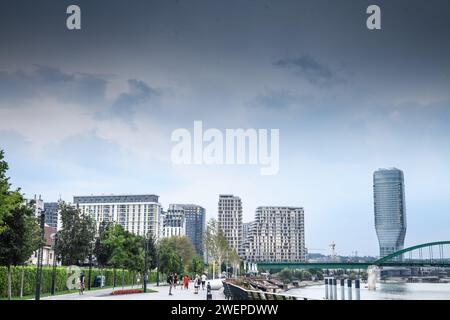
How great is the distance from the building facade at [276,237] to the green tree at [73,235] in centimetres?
3928

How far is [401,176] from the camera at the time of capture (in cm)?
1120

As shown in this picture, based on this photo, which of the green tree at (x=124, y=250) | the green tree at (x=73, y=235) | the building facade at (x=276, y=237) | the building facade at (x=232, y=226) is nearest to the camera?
the green tree at (x=73, y=235)

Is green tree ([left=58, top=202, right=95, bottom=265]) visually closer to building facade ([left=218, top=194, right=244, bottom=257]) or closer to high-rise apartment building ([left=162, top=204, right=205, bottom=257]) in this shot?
building facade ([left=218, top=194, right=244, bottom=257])

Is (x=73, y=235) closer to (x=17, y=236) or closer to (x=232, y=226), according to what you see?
(x=17, y=236)

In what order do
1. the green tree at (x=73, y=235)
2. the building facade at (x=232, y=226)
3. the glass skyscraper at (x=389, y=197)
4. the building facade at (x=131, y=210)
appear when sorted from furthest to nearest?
the building facade at (x=232, y=226)
the building facade at (x=131, y=210)
the green tree at (x=73, y=235)
the glass skyscraper at (x=389, y=197)

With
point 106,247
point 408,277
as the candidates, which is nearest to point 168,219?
point 408,277

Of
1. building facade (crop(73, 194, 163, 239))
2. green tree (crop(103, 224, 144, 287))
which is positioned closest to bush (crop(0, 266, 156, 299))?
green tree (crop(103, 224, 144, 287))

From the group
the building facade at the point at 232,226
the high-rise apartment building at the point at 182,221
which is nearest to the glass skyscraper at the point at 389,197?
the building facade at the point at 232,226

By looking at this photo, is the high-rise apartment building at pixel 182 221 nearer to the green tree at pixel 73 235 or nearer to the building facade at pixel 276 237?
the building facade at pixel 276 237

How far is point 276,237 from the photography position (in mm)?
86562

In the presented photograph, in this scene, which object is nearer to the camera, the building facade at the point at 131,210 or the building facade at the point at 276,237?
the building facade at the point at 131,210

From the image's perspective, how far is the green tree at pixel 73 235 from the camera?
86.6ft
